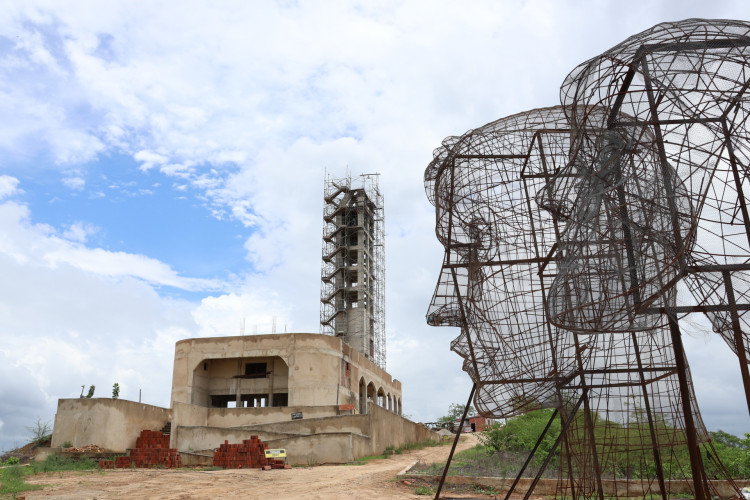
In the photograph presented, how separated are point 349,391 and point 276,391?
506cm

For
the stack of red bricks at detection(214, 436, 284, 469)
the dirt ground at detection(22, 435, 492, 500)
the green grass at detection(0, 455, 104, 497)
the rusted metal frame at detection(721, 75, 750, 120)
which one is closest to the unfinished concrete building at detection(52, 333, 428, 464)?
the green grass at detection(0, 455, 104, 497)

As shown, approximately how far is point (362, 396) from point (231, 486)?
99.8ft

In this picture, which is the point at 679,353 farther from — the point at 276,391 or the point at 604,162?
the point at 276,391

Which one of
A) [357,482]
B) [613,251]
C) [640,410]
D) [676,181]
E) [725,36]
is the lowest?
[357,482]

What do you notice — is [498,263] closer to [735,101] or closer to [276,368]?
[735,101]

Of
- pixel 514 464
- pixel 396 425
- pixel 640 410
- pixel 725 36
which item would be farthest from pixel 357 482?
pixel 396 425

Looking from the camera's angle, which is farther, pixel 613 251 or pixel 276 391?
pixel 276 391

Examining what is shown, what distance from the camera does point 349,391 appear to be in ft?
133

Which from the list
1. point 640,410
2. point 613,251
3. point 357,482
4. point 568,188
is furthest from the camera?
point 357,482

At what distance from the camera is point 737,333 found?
6.59 m

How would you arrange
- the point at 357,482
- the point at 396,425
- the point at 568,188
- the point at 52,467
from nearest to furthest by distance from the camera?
1. the point at 568,188
2. the point at 357,482
3. the point at 52,467
4. the point at 396,425

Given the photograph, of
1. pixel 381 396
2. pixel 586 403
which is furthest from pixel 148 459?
pixel 381 396

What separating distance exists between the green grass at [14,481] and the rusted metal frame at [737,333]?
13989 mm

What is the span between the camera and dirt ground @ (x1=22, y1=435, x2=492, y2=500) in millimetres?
13500
